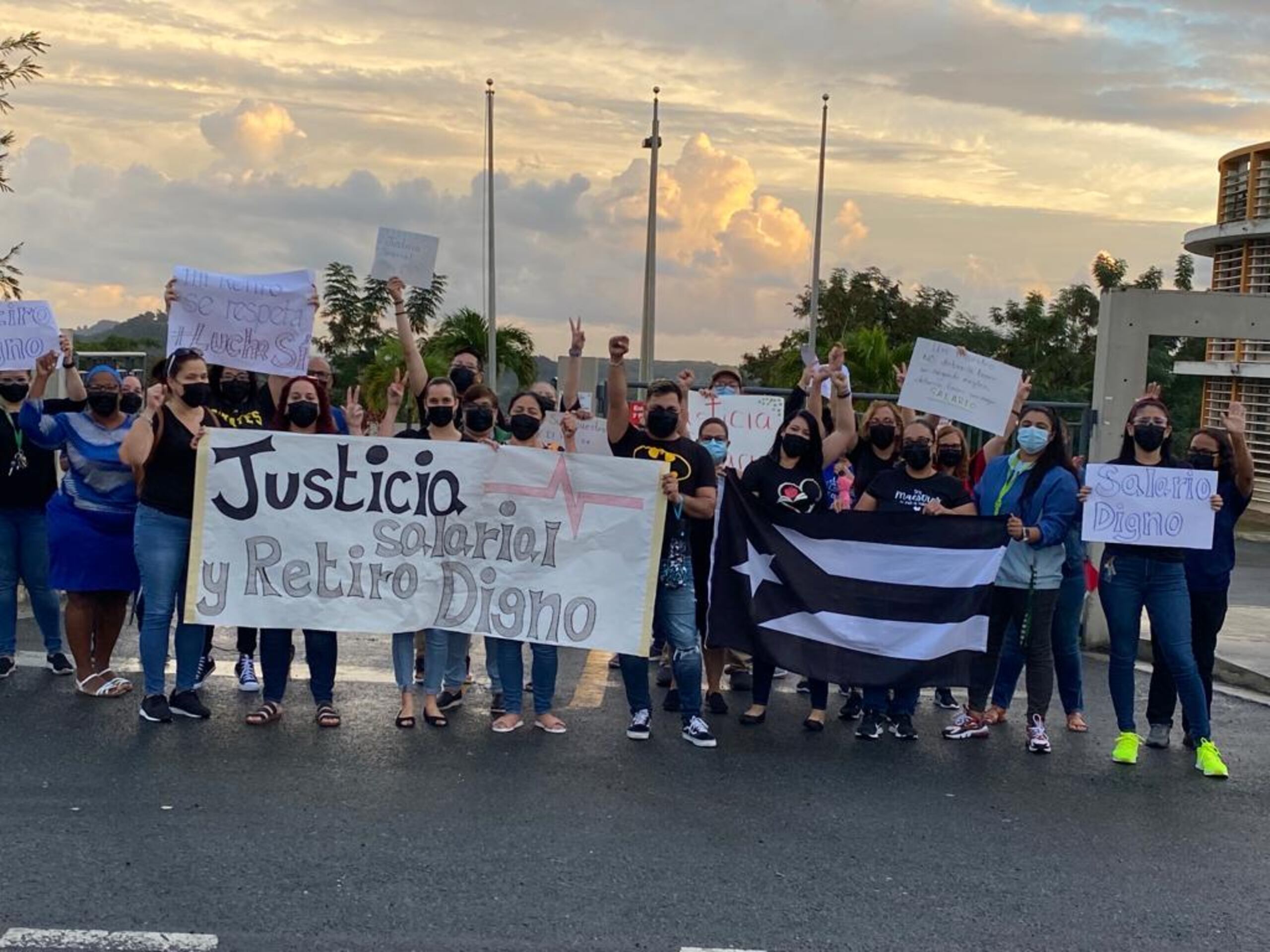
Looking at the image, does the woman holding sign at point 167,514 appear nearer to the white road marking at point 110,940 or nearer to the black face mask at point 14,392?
the black face mask at point 14,392

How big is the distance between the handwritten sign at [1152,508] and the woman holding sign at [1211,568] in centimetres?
28

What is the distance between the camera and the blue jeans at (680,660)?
7.34 m

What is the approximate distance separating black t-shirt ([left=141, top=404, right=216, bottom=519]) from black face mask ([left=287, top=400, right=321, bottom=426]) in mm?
559

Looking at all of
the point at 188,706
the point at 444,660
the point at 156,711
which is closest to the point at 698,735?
the point at 444,660

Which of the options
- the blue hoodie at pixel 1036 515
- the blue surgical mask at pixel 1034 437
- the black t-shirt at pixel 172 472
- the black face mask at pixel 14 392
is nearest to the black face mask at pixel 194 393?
the black t-shirt at pixel 172 472

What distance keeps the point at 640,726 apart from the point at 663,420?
159 cm

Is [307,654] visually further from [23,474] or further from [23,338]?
[23,338]

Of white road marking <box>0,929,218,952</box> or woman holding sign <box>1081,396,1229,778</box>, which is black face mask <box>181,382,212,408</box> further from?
woman holding sign <box>1081,396,1229,778</box>

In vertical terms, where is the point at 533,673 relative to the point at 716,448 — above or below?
below

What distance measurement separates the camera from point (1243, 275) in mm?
36750

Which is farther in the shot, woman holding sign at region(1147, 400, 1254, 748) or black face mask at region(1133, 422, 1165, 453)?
woman holding sign at region(1147, 400, 1254, 748)

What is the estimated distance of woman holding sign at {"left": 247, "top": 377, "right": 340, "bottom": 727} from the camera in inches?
289

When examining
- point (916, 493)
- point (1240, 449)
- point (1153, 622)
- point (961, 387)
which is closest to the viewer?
point (1153, 622)

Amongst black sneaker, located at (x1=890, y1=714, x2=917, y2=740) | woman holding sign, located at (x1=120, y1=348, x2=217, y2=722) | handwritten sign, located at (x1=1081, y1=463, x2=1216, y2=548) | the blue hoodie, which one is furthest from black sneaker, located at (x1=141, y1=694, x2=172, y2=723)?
handwritten sign, located at (x1=1081, y1=463, x2=1216, y2=548)
